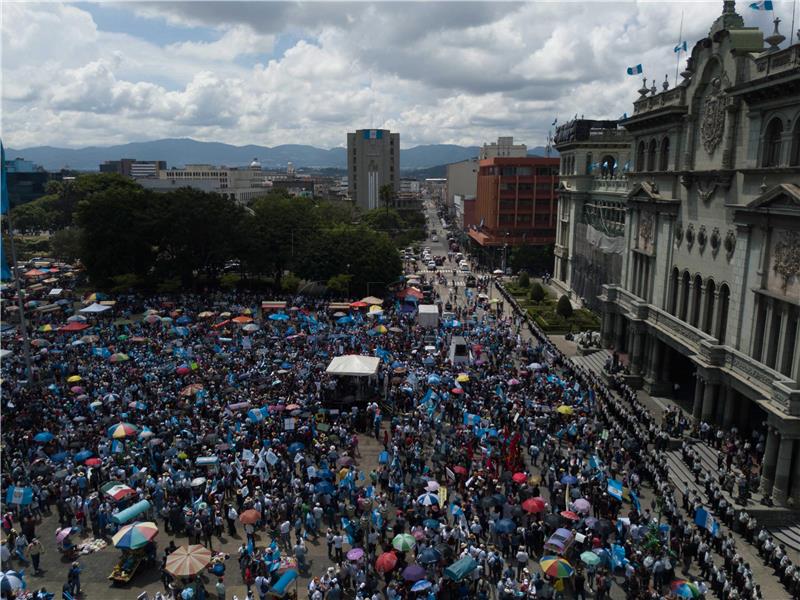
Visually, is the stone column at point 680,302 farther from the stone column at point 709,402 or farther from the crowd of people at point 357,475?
the stone column at point 709,402

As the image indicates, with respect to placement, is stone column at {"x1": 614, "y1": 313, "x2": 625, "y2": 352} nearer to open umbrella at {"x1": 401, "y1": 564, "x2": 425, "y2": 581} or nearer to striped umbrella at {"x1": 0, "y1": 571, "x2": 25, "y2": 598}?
open umbrella at {"x1": 401, "y1": 564, "x2": 425, "y2": 581}

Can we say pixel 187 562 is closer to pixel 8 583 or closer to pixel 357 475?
pixel 8 583

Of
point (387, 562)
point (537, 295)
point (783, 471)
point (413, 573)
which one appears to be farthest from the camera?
point (537, 295)

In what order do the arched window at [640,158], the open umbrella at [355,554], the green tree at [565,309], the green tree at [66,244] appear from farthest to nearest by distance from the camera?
1. the green tree at [66,244]
2. the green tree at [565,309]
3. the arched window at [640,158]
4. the open umbrella at [355,554]

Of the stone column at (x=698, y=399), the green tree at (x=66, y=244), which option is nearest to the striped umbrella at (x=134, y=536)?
the stone column at (x=698, y=399)

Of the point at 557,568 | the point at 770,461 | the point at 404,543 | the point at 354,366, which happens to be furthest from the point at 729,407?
the point at 354,366

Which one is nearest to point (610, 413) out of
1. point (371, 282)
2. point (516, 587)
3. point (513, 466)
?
point (513, 466)

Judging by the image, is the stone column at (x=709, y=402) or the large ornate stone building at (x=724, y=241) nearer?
the large ornate stone building at (x=724, y=241)
